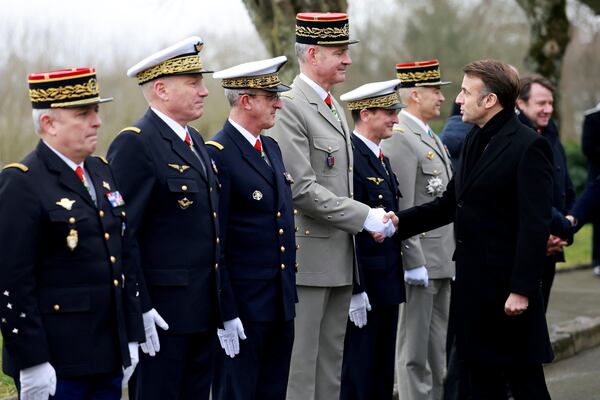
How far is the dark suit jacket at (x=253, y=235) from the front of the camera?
16.8ft

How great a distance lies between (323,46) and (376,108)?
0.65 m

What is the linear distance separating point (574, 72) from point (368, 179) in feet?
108

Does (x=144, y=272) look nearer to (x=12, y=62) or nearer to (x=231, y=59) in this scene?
(x=12, y=62)

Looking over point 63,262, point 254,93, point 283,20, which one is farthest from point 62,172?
point 283,20

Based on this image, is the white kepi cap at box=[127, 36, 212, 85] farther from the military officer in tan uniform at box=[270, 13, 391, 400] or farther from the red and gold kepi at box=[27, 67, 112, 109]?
the military officer in tan uniform at box=[270, 13, 391, 400]

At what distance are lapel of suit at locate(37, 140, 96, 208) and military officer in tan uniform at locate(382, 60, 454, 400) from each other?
2.94 m

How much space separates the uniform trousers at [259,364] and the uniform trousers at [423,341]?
155 centimetres

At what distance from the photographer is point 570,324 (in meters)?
9.48

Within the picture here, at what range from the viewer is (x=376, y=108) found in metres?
6.34

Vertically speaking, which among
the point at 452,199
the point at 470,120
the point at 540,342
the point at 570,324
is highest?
the point at 470,120

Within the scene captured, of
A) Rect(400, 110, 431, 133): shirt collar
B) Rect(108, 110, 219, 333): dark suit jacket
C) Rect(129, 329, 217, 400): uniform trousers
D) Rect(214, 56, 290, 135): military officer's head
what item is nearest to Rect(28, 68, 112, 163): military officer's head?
Rect(108, 110, 219, 333): dark suit jacket

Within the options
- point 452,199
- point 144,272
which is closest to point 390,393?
point 452,199

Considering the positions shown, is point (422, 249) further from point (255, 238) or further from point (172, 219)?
point (172, 219)

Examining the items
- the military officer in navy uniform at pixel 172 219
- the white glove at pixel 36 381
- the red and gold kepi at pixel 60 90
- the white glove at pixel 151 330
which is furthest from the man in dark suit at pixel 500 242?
the white glove at pixel 36 381
